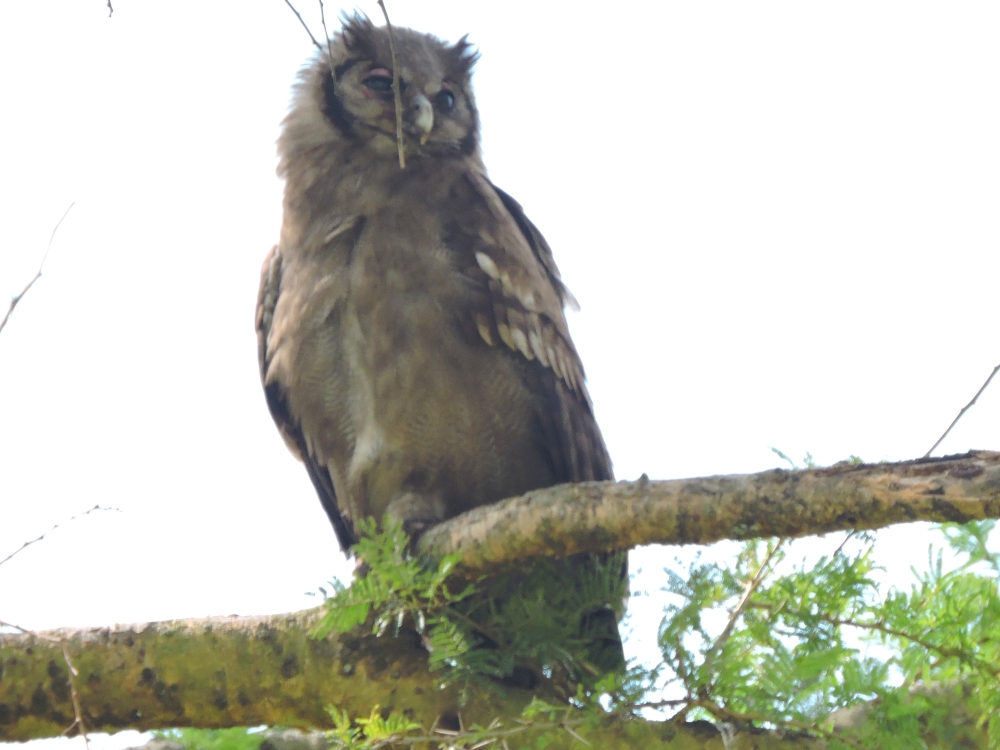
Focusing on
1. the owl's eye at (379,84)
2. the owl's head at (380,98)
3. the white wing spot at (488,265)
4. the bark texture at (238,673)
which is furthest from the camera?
the owl's eye at (379,84)

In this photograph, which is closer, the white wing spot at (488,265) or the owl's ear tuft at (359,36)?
the white wing spot at (488,265)

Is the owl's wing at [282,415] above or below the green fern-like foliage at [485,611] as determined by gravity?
above

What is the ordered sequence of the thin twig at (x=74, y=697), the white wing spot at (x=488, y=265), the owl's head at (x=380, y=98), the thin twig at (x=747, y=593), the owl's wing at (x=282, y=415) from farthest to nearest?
the owl's head at (x=380, y=98)
the owl's wing at (x=282, y=415)
the white wing spot at (x=488, y=265)
the thin twig at (x=74, y=697)
the thin twig at (x=747, y=593)

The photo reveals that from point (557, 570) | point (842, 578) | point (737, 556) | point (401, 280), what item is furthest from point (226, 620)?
point (842, 578)

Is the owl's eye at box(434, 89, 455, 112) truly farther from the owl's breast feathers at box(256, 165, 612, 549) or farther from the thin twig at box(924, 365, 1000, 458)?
the thin twig at box(924, 365, 1000, 458)

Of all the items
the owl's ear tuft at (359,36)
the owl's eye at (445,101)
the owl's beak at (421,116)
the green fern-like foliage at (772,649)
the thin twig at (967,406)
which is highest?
the owl's ear tuft at (359,36)

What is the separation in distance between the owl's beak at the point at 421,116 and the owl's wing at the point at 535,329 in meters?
0.30

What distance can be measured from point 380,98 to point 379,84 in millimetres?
91

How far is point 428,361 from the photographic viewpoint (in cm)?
384

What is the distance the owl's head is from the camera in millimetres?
4543

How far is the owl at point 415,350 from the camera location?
3879 mm

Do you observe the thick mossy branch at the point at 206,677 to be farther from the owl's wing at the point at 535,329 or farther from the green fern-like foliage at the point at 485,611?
the owl's wing at the point at 535,329

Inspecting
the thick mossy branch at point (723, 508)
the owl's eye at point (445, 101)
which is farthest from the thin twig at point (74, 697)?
the owl's eye at point (445, 101)

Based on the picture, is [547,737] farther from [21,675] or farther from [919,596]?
[21,675]
